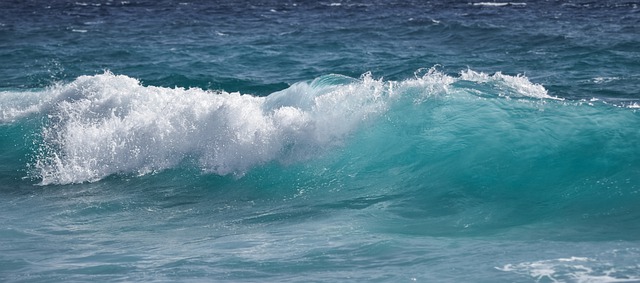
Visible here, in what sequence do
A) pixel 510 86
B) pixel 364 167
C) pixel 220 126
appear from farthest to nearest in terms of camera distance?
pixel 510 86 → pixel 220 126 → pixel 364 167

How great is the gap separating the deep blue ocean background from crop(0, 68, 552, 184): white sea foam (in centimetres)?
3

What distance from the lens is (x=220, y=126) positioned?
11781 millimetres

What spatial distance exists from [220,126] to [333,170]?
2.13 meters

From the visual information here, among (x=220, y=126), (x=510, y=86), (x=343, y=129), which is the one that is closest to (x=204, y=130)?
(x=220, y=126)

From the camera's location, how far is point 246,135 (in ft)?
37.6

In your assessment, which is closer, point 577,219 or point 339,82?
point 577,219

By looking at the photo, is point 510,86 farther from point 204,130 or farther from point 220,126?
point 204,130

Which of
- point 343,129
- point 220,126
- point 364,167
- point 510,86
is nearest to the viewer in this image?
point 364,167

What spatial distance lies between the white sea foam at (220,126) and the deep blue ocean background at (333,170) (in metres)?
0.03

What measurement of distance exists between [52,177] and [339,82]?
4.52 metres

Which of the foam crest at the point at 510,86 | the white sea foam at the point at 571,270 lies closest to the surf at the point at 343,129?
the foam crest at the point at 510,86

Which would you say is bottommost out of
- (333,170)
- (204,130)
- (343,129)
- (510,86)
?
(333,170)

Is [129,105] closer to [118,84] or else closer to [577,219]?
[118,84]

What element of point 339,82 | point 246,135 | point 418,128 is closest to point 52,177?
point 246,135
